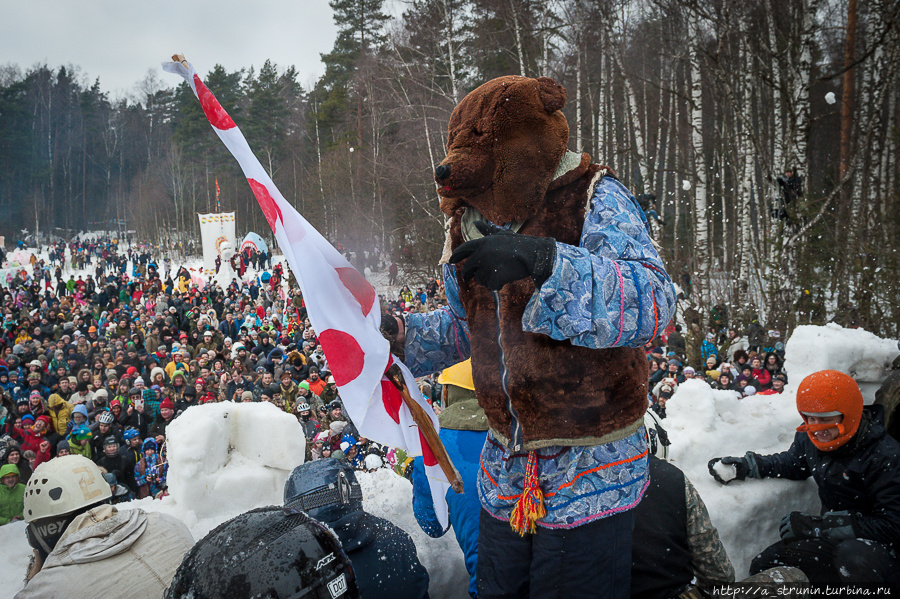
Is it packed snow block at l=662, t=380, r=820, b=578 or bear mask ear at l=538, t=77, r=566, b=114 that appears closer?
bear mask ear at l=538, t=77, r=566, b=114

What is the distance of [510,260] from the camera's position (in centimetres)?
123

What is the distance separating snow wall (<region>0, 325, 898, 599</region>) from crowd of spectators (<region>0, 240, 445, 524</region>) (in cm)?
73

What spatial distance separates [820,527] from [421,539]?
1864mm

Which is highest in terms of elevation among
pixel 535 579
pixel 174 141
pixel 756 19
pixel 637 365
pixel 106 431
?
pixel 174 141

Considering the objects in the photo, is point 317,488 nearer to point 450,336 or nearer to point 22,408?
point 450,336

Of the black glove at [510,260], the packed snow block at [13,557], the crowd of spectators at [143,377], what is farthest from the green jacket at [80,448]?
the black glove at [510,260]

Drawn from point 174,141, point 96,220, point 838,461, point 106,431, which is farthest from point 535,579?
point 96,220

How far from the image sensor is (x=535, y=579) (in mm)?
1566

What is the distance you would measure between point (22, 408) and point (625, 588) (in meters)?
9.26

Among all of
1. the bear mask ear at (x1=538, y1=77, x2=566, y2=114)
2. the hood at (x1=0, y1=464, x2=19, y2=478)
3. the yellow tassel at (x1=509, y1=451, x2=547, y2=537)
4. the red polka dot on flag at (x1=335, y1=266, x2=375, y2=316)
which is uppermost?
the bear mask ear at (x1=538, y1=77, x2=566, y2=114)

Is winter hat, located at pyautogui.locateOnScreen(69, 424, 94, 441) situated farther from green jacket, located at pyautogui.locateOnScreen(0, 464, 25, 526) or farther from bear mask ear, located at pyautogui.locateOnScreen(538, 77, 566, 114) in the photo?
bear mask ear, located at pyautogui.locateOnScreen(538, 77, 566, 114)

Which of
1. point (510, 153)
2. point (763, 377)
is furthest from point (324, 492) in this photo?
point (763, 377)

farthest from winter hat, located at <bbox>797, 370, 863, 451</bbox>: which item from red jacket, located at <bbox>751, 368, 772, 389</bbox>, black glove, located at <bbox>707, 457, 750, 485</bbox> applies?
red jacket, located at <bbox>751, 368, 772, 389</bbox>

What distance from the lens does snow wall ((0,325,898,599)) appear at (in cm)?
306
